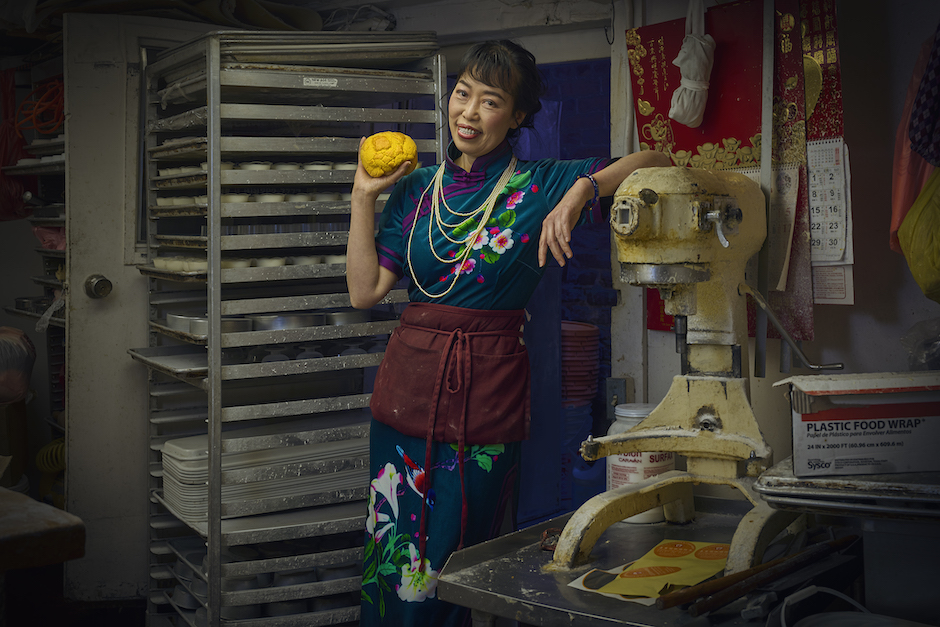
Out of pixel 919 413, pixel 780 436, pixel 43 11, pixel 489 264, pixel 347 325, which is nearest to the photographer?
pixel 919 413

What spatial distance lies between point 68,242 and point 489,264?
7.07 ft

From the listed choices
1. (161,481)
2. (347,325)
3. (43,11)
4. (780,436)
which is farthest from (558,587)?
(43,11)

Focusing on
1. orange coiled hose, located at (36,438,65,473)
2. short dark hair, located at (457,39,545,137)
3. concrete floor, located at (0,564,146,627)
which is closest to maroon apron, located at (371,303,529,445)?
short dark hair, located at (457,39,545,137)

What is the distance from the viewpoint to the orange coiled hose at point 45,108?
A: 12.4 ft

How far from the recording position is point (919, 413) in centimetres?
138

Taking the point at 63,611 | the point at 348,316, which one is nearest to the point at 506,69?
the point at 348,316

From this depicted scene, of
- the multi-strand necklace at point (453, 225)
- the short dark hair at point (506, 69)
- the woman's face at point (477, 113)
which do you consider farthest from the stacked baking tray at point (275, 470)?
the short dark hair at point (506, 69)

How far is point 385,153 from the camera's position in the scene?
221 centimetres

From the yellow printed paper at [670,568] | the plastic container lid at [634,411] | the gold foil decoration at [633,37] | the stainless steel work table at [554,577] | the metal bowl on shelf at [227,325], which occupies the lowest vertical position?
the stainless steel work table at [554,577]

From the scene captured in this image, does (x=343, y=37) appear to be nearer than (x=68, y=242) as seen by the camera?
Yes

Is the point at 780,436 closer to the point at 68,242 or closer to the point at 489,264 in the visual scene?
the point at 489,264

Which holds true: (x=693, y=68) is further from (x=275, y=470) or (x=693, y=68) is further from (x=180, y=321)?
(x=180, y=321)

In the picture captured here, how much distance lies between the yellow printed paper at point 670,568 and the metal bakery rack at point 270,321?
1.47m

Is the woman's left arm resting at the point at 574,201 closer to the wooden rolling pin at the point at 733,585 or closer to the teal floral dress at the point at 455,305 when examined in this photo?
the teal floral dress at the point at 455,305
